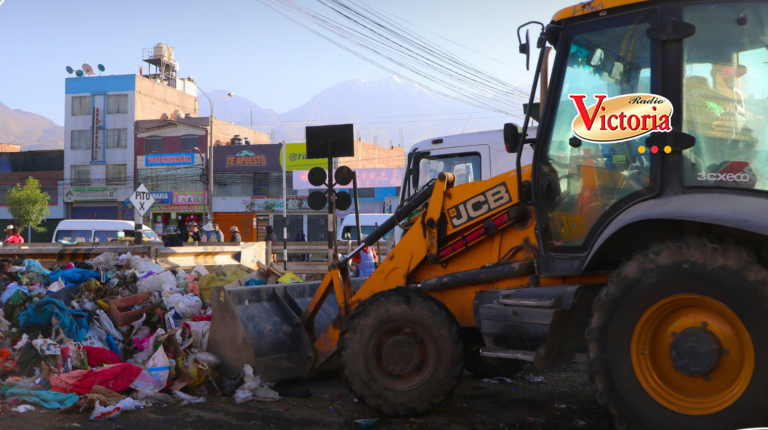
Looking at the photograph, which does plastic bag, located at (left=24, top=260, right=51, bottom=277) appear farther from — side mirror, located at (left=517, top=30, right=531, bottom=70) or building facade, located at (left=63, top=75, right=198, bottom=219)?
building facade, located at (left=63, top=75, right=198, bottom=219)

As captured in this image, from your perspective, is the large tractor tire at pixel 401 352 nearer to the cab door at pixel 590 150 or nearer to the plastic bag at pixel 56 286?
the cab door at pixel 590 150

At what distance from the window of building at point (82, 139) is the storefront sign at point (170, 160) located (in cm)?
646

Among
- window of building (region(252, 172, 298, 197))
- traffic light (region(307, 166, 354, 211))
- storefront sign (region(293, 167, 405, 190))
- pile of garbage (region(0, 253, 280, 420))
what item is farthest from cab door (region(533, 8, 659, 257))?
window of building (region(252, 172, 298, 197))

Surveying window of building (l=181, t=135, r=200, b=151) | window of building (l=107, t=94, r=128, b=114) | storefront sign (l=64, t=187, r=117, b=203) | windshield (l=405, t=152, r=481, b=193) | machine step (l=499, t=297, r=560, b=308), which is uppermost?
window of building (l=107, t=94, r=128, b=114)

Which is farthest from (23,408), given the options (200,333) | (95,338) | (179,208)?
(179,208)

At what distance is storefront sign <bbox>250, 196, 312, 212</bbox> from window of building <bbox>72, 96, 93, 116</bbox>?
1849 cm

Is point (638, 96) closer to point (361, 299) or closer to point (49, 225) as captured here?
point (361, 299)

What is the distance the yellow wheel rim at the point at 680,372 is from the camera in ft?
10.6

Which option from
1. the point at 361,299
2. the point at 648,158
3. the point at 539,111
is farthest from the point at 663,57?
the point at 361,299

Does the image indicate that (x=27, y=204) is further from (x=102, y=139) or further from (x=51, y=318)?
(x=51, y=318)

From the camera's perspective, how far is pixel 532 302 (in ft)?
14.0

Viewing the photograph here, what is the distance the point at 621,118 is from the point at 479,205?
1.35 meters

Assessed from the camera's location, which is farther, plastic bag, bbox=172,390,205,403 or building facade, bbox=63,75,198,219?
building facade, bbox=63,75,198,219

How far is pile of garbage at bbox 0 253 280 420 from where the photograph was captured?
5.46 meters
